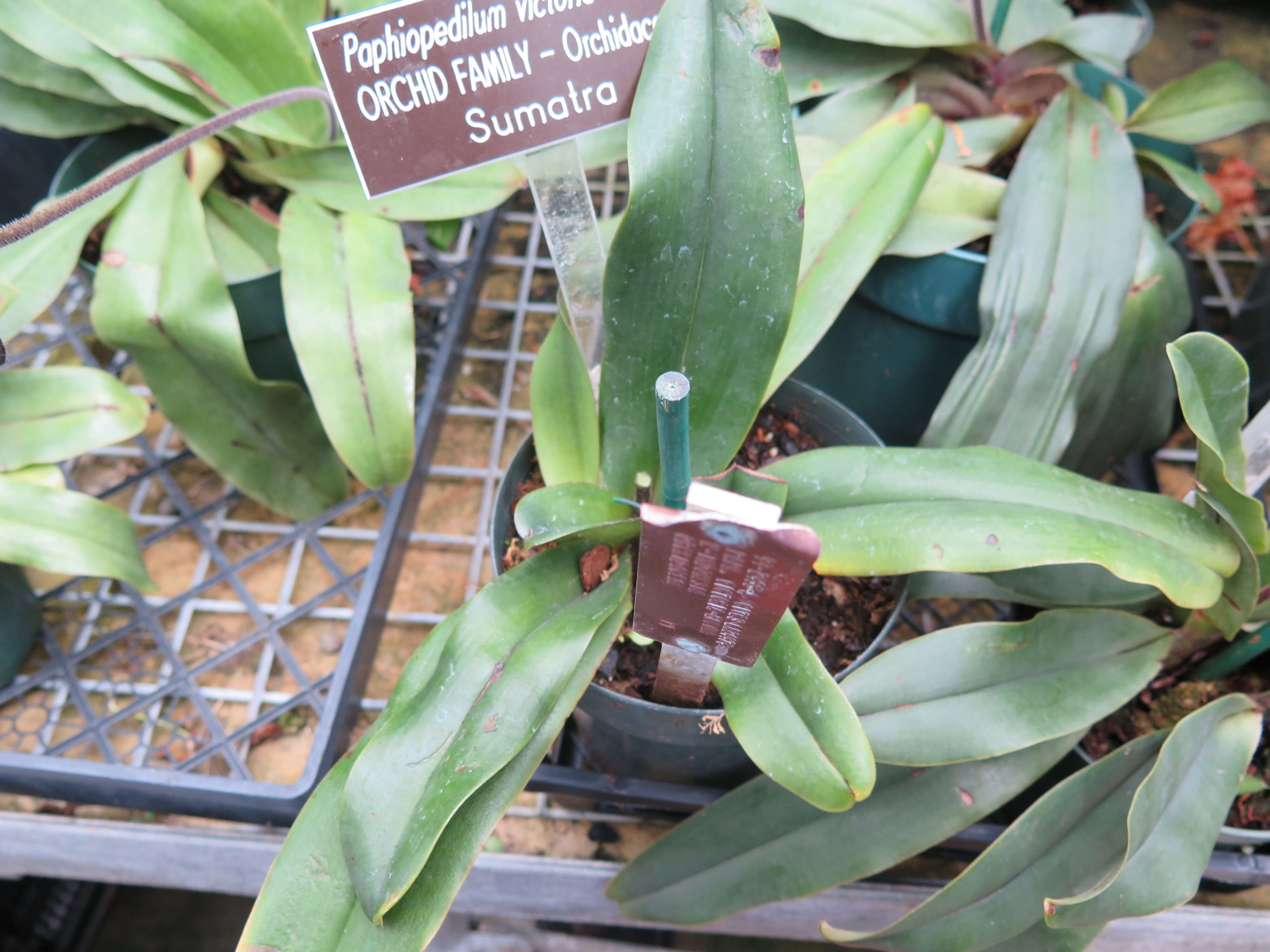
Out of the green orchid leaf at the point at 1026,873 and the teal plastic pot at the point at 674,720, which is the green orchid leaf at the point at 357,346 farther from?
the green orchid leaf at the point at 1026,873

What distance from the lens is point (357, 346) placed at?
0.80 m

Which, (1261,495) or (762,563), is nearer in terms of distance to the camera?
(762,563)

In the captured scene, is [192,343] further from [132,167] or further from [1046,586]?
[1046,586]

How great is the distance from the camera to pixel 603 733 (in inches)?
29.5

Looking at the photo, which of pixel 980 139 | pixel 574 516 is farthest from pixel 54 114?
pixel 980 139

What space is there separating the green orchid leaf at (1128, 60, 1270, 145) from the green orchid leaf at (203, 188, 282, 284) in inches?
40.7

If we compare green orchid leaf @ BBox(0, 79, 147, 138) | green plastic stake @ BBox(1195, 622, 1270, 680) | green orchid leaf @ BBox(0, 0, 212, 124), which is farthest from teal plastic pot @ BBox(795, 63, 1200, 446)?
green orchid leaf @ BBox(0, 79, 147, 138)

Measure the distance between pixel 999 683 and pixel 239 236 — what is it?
930 mm

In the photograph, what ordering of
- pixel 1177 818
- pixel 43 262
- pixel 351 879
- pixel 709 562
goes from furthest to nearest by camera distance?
1. pixel 43 262
2. pixel 1177 818
3. pixel 351 879
4. pixel 709 562

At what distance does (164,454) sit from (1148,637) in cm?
113

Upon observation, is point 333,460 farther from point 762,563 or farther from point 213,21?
point 762,563

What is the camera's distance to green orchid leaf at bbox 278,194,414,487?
0.79 metres

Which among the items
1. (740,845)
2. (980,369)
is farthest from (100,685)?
(980,369)

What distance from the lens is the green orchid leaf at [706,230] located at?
55cm
